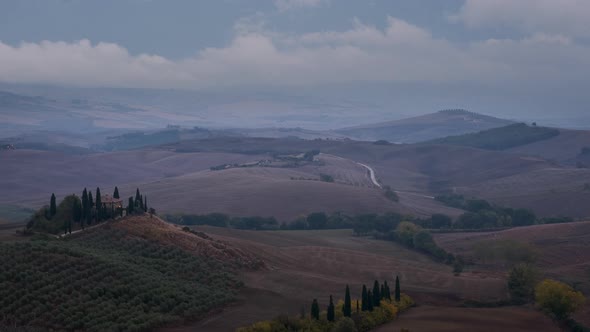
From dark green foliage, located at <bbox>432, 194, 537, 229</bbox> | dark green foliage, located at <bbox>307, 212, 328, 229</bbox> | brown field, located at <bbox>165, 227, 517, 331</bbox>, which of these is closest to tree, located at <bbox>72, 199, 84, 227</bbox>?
brown field, located at <bbox>165, 227, 517, 331</bbox>

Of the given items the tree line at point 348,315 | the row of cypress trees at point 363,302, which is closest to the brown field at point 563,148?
the row of cypress trees at point 363,302

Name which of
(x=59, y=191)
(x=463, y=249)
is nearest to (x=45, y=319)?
(x=463, y=249)

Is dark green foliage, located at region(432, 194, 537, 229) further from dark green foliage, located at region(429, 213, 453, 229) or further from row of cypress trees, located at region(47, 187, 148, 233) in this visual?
row of cypress trees, located at region(47, 187, 148, 233)

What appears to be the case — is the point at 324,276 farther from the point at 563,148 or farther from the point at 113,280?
the point at 563,148

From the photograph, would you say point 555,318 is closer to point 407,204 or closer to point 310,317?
point 310,317

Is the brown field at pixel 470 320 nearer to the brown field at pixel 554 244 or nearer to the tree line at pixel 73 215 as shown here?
the brown field at pixel 554 244

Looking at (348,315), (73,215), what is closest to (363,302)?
(348,315)
